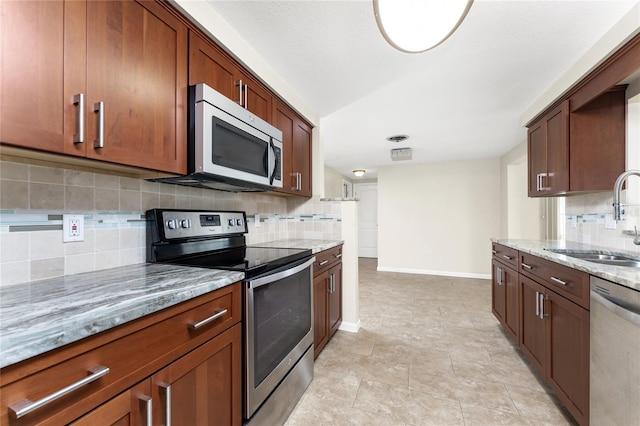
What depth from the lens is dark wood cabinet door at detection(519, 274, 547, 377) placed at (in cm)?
179

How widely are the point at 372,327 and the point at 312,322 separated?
3.57 feet

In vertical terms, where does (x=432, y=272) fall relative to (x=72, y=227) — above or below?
below

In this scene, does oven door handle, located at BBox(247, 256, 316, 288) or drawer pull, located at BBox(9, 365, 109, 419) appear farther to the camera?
oven door handle, located at BBox(247, 256, 316, 288)

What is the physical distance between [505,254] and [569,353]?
109cm

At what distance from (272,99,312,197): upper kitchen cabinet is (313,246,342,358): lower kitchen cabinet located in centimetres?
65

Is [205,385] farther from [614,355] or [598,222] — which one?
[598,222]

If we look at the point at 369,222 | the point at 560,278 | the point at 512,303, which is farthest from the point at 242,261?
the point at 369,222

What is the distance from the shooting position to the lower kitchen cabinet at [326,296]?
2137mm

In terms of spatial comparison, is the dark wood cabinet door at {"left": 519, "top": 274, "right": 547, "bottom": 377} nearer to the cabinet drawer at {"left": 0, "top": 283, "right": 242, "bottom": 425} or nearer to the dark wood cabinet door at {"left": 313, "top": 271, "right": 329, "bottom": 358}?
the dark wood cabinet door at {"left": 313, "top": 271, "right": 329, "bottom": 358}

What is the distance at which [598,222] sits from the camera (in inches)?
86.4

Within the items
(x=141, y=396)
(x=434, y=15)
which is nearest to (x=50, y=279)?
(x=141, y=396)

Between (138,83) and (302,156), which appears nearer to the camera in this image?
(138,83)

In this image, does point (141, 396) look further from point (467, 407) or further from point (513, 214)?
point (513, 214)

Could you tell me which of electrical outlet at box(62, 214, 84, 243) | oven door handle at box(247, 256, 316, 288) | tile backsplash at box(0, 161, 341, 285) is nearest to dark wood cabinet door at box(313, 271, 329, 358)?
oven door handle at box(247, 256, 316, 288)
